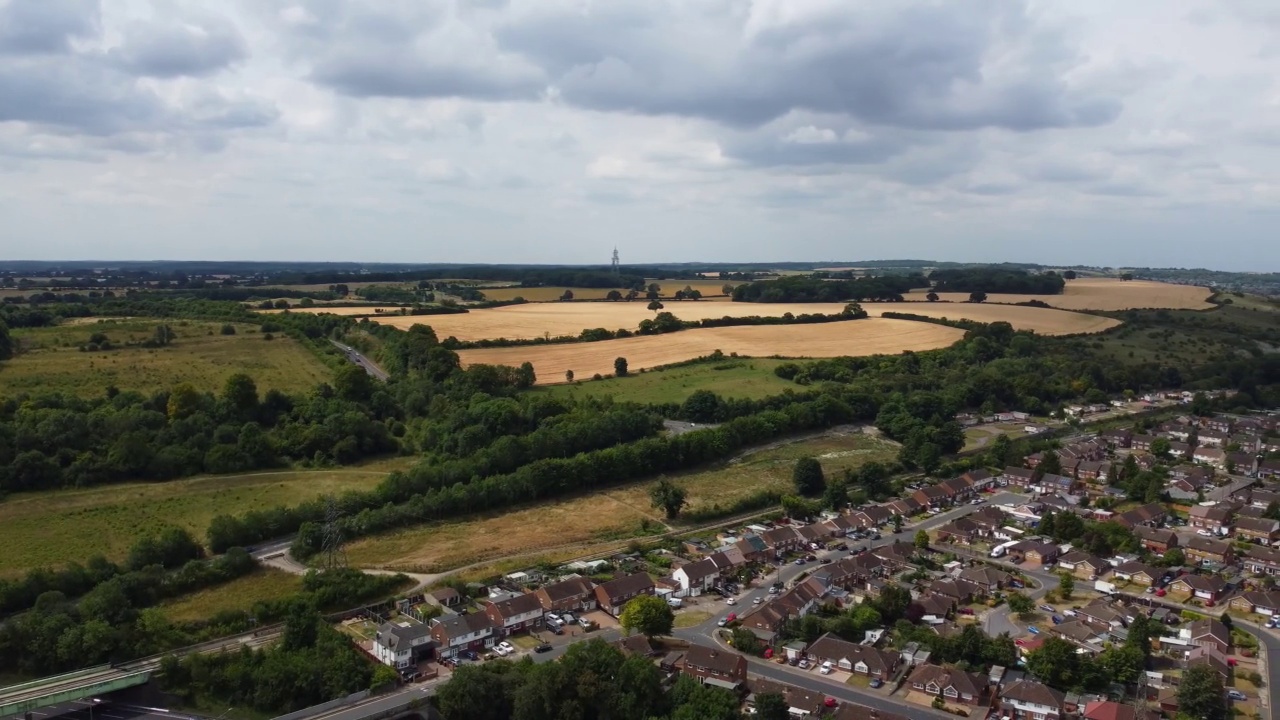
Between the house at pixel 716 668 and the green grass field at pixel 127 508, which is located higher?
the green grass field at pixel 127 508

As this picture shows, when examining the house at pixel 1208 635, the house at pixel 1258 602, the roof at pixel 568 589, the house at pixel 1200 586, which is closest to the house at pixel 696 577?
the roof at pixel 568 589

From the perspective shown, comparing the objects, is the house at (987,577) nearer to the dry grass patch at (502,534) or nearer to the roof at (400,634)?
the dry grass patch at (502,534)

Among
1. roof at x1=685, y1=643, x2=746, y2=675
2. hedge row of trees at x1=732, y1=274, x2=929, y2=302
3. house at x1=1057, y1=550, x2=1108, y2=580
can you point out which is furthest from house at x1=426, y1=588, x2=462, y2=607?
hedge row of trees at x1=732, y1=274, x2=929, y2=302

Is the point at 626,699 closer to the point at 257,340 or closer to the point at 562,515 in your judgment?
the point at 562,515

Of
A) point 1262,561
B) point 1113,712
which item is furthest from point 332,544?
point 1262,561

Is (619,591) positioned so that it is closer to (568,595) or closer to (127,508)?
(568,595)

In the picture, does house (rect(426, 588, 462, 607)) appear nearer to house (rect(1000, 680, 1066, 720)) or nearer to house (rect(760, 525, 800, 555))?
house (rect(760, 525, 800, 555))
